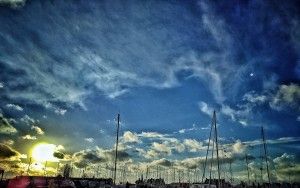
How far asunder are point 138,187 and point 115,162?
32.3 m

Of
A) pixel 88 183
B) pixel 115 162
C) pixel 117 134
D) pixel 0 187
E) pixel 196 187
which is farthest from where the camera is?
pixel 196 187

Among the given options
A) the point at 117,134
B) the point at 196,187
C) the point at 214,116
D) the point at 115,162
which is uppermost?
the point at 214,116

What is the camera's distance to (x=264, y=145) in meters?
81.6

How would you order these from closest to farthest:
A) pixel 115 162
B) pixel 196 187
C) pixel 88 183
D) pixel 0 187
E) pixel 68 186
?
pixel 115 162 → pixel 68 186 → pixel 0 187 → pixel 88 183 → pixel 196 187

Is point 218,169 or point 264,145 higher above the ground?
point 264,145

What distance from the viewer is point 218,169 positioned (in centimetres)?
5059

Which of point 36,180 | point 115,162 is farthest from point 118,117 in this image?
point 36,180

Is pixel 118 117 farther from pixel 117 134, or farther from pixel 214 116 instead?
pixel 214 116

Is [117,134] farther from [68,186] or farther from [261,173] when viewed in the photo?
[261,173]

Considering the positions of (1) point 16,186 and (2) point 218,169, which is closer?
(2) point 218,169

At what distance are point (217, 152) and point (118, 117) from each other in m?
21.3

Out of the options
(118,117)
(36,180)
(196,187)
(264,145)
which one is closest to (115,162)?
(118,117)

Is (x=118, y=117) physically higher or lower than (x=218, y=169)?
higher

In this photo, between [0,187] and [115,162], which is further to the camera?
[0,187]
